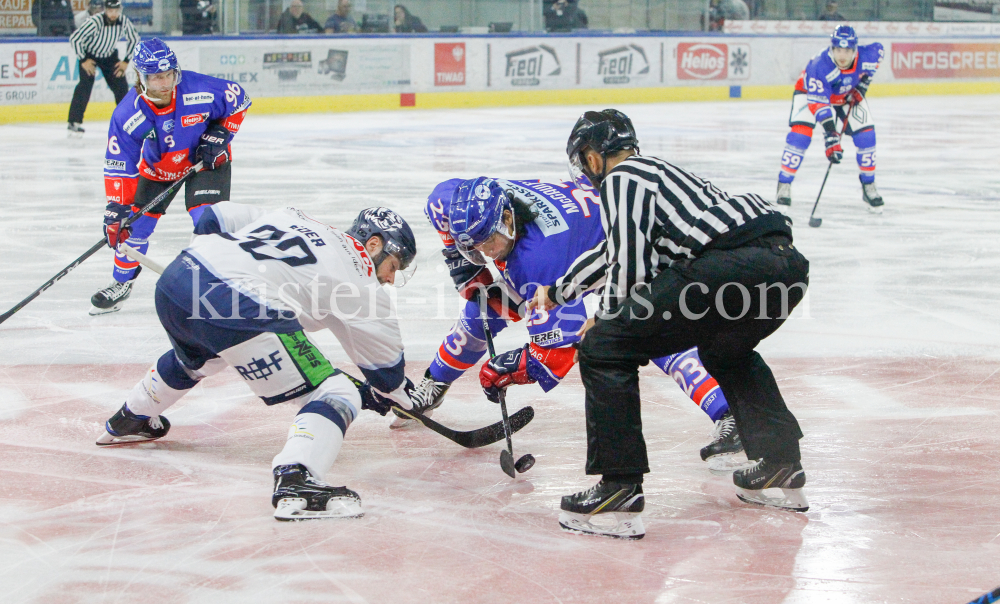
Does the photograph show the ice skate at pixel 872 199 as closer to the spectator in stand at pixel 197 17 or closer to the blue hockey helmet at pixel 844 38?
the blue hockey helmet at pixel 844 38

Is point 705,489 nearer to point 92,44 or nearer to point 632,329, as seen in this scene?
point 632,329

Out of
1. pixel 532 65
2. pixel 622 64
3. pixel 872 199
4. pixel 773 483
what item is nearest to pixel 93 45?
pixel 532 65

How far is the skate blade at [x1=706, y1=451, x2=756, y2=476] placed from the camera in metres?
3.19

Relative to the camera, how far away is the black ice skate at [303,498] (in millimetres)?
2734

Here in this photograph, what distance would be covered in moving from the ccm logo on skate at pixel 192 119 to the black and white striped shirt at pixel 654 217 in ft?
10.1

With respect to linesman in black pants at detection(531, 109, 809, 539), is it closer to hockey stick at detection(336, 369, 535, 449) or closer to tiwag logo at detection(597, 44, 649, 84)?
hockey stick at detection(336, 369, 535, 449)

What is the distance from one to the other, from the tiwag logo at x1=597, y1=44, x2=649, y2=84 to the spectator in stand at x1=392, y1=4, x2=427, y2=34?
2.88 m

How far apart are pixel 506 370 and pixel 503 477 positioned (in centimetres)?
30

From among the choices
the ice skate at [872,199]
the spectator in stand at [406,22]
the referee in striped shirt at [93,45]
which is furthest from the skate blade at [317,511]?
the spectator in stand at [406,22]

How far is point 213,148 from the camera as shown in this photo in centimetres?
514

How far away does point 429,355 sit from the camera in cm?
454

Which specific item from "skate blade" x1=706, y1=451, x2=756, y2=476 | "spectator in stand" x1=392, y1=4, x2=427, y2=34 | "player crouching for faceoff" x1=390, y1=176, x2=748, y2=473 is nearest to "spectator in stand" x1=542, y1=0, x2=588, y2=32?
"spectator in stand" x1=392, y1=4, x2=427, y2=34

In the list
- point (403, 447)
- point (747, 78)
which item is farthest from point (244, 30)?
point (403, 447)

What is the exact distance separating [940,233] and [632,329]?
5.26 m
